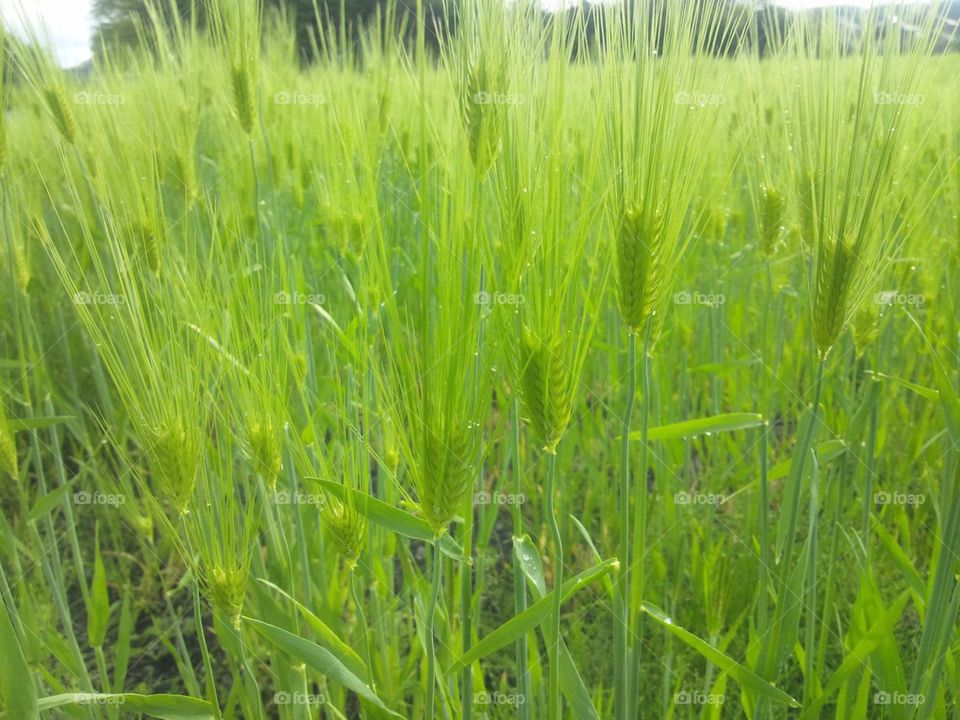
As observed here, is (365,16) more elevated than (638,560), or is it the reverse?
(365,16)

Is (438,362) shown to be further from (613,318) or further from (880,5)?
(613,318)

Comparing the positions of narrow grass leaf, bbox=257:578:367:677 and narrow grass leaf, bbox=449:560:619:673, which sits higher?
narrow grass leaf, bbox=449:560:619:673

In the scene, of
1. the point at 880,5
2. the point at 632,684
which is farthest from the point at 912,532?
the point at 880,5
